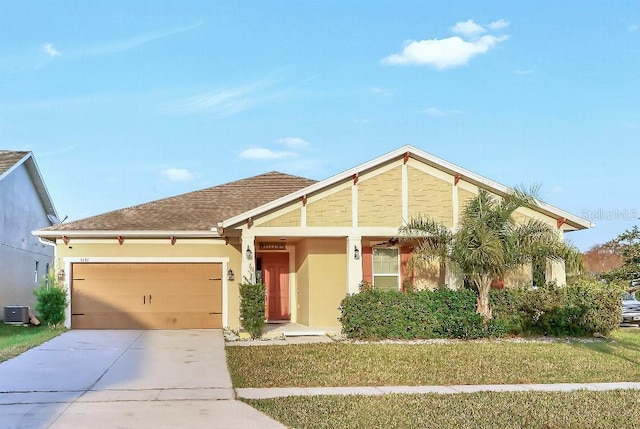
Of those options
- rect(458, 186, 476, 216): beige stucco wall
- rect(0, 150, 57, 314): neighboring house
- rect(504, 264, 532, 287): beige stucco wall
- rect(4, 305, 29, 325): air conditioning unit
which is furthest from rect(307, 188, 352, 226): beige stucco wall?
rect(4, 305, 29, 325): air conditioning unit

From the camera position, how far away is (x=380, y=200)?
17719 millimetres

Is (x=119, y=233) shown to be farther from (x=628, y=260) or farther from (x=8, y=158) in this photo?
(x=628, y=260)

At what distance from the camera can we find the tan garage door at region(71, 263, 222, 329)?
1962cm

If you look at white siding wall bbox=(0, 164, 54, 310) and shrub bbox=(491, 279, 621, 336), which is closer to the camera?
shrub bbox=(491, 279, 621, 336)

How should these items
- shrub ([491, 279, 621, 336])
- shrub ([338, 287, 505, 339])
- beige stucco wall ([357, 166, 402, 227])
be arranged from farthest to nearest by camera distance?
beige stucco wall ([357, 166, 402, 227]), shrub ([491, 279, 621, 336]), shrub ([338, 287, 505, 339])

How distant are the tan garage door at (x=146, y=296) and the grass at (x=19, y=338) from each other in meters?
1.32

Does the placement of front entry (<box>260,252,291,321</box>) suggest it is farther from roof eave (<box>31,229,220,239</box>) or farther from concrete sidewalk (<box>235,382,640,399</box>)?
concrete sidewalk (<box>235,382,640,399</box>)

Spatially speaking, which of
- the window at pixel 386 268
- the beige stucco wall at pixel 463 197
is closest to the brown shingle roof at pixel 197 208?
the window at pixel 386 268

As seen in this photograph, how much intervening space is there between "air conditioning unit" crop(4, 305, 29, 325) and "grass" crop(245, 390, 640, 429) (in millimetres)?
15448

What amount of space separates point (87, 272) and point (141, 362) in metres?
7.58

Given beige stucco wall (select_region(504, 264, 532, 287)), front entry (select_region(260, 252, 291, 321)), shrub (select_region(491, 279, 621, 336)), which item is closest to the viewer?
shrub (select_region(491, 279, 621, 336))

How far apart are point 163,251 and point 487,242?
9.33 m

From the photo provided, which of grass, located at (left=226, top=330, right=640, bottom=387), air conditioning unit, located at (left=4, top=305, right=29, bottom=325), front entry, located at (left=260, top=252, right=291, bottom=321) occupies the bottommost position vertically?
grass, located at (left=226, top=330, right=640, bottom=387)

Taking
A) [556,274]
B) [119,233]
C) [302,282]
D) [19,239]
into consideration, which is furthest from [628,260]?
[19,239]
